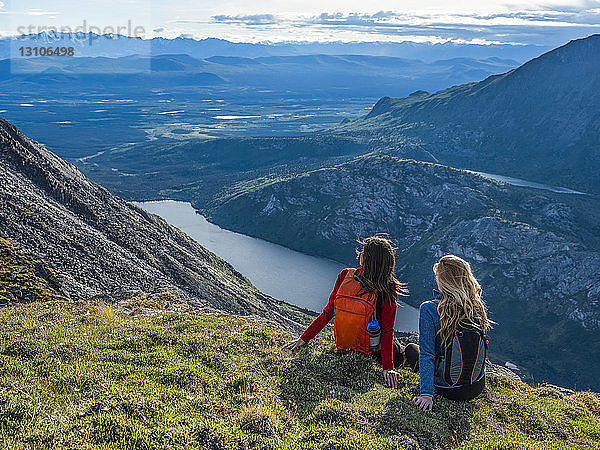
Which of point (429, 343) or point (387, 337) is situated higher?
point (429, 343)

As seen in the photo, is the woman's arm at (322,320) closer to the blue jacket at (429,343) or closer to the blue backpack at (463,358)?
the blue jacket at (429,343)

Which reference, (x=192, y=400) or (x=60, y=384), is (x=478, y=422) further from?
(x=60, y=384)

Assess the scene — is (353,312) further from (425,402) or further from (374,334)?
(425,402)

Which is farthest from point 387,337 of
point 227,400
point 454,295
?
point 227,400

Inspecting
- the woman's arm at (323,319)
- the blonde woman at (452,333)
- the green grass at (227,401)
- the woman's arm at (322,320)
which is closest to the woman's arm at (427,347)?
the blonde woman at (452,333)

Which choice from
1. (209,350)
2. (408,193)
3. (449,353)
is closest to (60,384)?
(209,350)

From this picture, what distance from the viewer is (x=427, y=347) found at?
44.8 feet

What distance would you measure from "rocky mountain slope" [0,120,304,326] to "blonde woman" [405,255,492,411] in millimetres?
25294

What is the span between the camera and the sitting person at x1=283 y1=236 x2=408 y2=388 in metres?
14.8

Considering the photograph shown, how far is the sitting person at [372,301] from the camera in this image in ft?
48.6

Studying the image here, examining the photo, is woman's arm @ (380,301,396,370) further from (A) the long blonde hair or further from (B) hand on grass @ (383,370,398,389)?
(A) the long blonde hair

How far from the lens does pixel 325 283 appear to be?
15062 cm

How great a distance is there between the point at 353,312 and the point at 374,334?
119 cm

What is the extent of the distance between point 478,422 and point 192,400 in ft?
28.3
